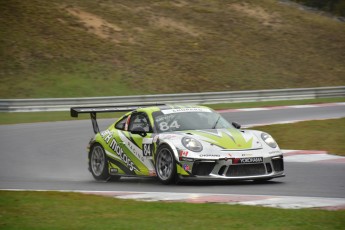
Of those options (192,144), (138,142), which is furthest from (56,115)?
(192,144)

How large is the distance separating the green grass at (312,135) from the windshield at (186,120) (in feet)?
11.7

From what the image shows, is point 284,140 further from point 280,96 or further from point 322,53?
point 322,53

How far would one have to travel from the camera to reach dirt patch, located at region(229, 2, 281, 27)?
47219 millimetres

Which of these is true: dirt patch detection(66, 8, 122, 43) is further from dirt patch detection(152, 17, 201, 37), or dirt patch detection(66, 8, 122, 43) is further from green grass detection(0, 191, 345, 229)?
green grass detection(0, 191, 345, 229)

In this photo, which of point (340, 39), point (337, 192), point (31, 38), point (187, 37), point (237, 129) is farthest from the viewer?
point (340, 39)

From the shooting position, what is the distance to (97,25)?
41812 mm

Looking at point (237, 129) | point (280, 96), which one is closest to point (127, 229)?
point (237, 129)

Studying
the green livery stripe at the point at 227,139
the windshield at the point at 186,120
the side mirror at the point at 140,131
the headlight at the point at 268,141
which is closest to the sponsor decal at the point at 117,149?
the side mirror at the point at 140,131

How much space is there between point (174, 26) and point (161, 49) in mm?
3205

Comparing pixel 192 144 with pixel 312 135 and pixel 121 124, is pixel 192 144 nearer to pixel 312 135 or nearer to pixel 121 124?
pixel 121 124

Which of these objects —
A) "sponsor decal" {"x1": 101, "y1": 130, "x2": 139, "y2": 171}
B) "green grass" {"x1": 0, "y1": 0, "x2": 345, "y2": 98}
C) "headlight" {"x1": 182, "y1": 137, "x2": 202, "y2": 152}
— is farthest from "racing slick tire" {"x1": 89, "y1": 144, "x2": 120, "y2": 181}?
"green grass" {"x1": 0, "y1": 0, "x2": 345, "y2": 98}

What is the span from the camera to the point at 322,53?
44625 millimetres

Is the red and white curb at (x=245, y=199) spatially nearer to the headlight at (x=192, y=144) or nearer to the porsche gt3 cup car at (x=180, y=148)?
the porsche gt3 cup car at (x=180, y=148)

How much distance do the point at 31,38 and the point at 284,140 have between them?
22.6m
